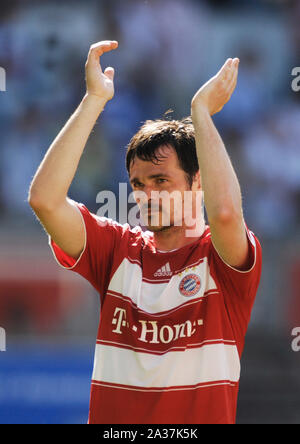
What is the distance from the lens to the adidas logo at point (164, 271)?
77.0 inches

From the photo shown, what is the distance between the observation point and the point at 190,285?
6.23 ft

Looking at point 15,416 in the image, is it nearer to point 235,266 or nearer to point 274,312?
point 274,312

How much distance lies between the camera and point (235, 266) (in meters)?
1.83

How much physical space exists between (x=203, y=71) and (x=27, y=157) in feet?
6.61

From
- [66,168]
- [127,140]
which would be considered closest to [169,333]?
[66,168]

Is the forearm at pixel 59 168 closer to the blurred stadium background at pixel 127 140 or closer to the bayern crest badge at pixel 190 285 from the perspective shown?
the bayern crest badge at pixel 190 285

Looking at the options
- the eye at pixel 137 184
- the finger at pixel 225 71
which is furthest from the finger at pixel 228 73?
the eye at pixel 137 184

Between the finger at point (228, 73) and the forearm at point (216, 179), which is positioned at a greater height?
the finger at point (228, 73)

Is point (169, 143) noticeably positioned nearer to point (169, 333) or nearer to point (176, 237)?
point (176, 237)

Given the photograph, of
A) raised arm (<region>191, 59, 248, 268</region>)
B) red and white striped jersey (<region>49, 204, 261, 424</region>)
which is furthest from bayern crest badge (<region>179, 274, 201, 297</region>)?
raised arm (<region>191, 59, 248, 268</region>)

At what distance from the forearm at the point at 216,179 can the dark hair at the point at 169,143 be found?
0.92 ft

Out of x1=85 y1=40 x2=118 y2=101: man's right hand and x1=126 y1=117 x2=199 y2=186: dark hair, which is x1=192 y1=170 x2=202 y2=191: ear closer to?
x1=126 y1=117 x2=199 y2=186: dark hair

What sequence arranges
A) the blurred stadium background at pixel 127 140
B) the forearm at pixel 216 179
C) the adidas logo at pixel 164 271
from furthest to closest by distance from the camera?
the blurred stadium background at pixel 127 140 → the adidas logo at pixel 164 271 → the forearm at pixel 216 179

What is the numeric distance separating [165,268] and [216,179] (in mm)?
376
